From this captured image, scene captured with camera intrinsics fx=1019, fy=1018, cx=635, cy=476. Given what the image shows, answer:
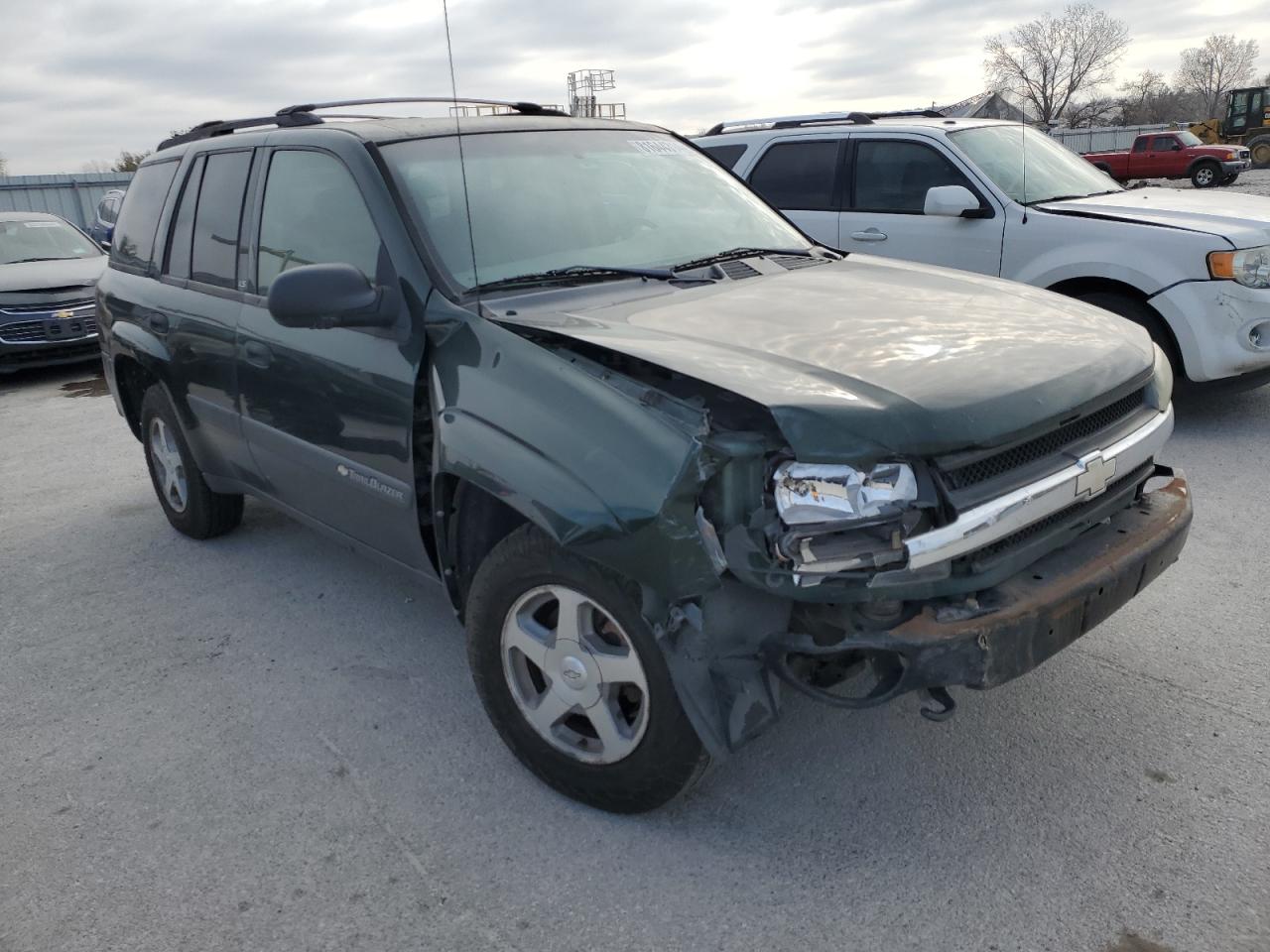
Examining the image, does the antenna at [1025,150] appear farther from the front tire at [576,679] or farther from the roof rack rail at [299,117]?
the front tire at [576,679]

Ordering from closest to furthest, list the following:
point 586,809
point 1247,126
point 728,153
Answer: point 586,809
point 728,153
point 1247,126

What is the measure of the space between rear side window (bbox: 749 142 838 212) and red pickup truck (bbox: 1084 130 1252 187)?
71.6ft

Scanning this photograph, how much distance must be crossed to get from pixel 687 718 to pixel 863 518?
2.09ft

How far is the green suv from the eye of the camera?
2.29 meters

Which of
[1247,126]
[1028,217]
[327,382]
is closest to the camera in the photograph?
[327,382]

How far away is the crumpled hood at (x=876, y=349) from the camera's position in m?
→ 2.26

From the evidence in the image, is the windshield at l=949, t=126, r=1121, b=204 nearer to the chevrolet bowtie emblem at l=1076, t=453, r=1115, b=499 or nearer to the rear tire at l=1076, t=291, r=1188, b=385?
the rear tire at l=1076, t=291, r=1188, b=385

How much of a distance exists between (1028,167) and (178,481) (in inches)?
220

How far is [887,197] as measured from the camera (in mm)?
7047

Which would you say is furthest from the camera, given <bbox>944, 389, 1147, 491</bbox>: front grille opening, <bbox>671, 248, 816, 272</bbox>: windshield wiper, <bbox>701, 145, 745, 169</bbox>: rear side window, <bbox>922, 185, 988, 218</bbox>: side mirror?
<bbox>701, 145, 745, 169</bbox>: rear side window

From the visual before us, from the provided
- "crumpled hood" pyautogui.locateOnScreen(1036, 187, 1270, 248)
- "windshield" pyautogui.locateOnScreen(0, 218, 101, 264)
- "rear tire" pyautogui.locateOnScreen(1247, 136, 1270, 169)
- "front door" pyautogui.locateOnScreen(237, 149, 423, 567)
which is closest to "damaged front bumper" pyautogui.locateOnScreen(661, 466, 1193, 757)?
"front door" pyautogui.locateOnScreen(237, 149, 423, 567)

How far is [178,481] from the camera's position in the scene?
16.2 ft

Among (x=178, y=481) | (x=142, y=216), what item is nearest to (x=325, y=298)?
(x=178, y=481)

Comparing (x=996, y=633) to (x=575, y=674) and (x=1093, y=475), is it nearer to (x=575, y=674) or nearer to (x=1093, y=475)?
(x=1093, y=475)
